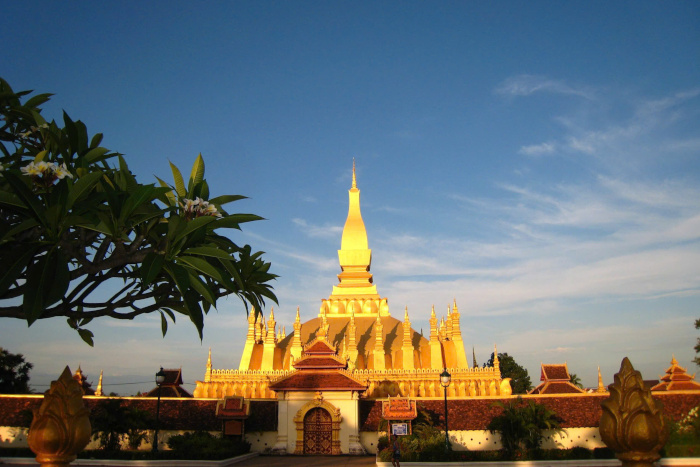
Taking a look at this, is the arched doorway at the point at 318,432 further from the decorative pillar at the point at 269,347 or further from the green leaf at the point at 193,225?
the green leaf at the point at 193,225

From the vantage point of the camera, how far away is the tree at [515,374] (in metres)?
64.3

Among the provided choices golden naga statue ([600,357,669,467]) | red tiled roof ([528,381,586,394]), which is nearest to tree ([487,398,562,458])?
red tiled roof ([528,381,586,394])

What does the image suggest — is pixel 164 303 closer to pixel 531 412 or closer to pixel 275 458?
pixel 275 458

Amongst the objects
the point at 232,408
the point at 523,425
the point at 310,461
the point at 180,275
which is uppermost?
the point at 180,275

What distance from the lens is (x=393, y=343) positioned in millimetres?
43062

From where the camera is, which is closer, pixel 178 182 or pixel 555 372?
pixel 178 182

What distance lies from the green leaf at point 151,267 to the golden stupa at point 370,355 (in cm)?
2529

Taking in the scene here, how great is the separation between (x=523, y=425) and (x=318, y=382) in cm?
875

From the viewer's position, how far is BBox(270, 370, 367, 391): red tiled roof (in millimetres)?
24609

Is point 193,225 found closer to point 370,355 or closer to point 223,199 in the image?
point 223,199

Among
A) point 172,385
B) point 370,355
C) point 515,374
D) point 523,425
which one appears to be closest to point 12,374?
point 172,385

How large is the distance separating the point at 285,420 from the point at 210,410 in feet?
14.5

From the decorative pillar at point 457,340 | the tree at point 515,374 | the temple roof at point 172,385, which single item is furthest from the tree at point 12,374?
the tree at point 515,374

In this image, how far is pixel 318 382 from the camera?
81.5ft
